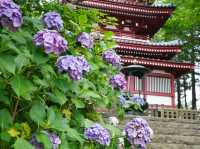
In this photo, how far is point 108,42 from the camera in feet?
14.1

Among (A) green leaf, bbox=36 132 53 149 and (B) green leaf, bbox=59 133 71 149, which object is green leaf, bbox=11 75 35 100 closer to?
(A) green leaf, bbox=36 132 53 149

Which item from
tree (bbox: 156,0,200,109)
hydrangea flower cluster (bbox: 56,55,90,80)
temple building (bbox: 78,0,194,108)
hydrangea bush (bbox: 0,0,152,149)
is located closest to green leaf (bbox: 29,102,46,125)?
hydrangea bush (bbox: 0,0,152,149)

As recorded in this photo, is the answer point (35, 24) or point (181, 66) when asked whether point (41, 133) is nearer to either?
point (35, 24)

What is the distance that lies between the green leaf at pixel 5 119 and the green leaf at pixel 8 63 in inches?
11.3

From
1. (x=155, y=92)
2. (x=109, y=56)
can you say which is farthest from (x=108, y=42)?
(x=155, y=92)

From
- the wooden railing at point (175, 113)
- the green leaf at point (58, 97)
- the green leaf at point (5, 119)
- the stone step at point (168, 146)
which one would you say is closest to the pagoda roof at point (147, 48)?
the wooden railing at point (175, 113)

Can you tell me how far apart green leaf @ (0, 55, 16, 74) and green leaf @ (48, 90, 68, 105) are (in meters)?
0.41

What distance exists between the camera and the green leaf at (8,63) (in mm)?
2578

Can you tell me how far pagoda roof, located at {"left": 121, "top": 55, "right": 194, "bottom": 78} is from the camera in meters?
23.2

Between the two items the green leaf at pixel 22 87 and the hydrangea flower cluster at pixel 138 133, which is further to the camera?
the hydrangea flower cluster at pixel 138 133

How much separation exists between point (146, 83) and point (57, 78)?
69.3 feet

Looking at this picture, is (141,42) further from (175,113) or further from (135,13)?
(175,113)

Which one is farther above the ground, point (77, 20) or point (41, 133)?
point (77, 20)

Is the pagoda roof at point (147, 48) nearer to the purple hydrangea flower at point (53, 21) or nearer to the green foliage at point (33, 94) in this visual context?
the green foliage at point (33, 94)
